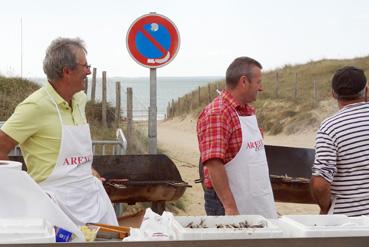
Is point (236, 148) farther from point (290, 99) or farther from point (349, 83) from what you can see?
point (290, 99)

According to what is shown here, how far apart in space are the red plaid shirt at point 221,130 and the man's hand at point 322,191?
57 cm

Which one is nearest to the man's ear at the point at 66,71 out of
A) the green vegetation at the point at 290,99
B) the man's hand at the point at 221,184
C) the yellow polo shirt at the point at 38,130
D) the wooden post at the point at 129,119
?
the yellow polo shirt at the point at 38,130

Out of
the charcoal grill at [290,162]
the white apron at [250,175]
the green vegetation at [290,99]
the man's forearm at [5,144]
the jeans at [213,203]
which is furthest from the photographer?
the green vegetation at [290,99]

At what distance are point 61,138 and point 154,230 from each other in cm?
140

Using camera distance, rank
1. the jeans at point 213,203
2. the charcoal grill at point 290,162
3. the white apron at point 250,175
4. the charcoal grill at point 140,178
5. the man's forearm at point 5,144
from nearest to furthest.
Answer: the man's forearm at point 5,144 → the white apron at point 250,175 → the jeans at point 213,203 → the charcoal grill at point 140,178 → the charcoal grill at point 290,162

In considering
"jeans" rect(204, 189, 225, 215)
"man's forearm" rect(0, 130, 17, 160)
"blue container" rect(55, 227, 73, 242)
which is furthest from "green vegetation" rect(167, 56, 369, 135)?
"blue container" rect(55, 227, 73, 242)

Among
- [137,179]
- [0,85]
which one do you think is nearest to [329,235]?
[137,179]

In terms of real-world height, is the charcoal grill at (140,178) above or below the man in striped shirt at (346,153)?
below

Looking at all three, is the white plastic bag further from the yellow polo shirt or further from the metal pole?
the metal pole

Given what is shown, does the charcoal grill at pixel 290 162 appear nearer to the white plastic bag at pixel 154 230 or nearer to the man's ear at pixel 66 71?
the man's ear at pixel 66 71

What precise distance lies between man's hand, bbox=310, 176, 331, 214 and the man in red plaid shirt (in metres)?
0.49

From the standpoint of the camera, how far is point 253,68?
401 cm

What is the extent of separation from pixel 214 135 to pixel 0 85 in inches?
613

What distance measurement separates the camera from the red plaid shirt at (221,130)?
3.80 metres
